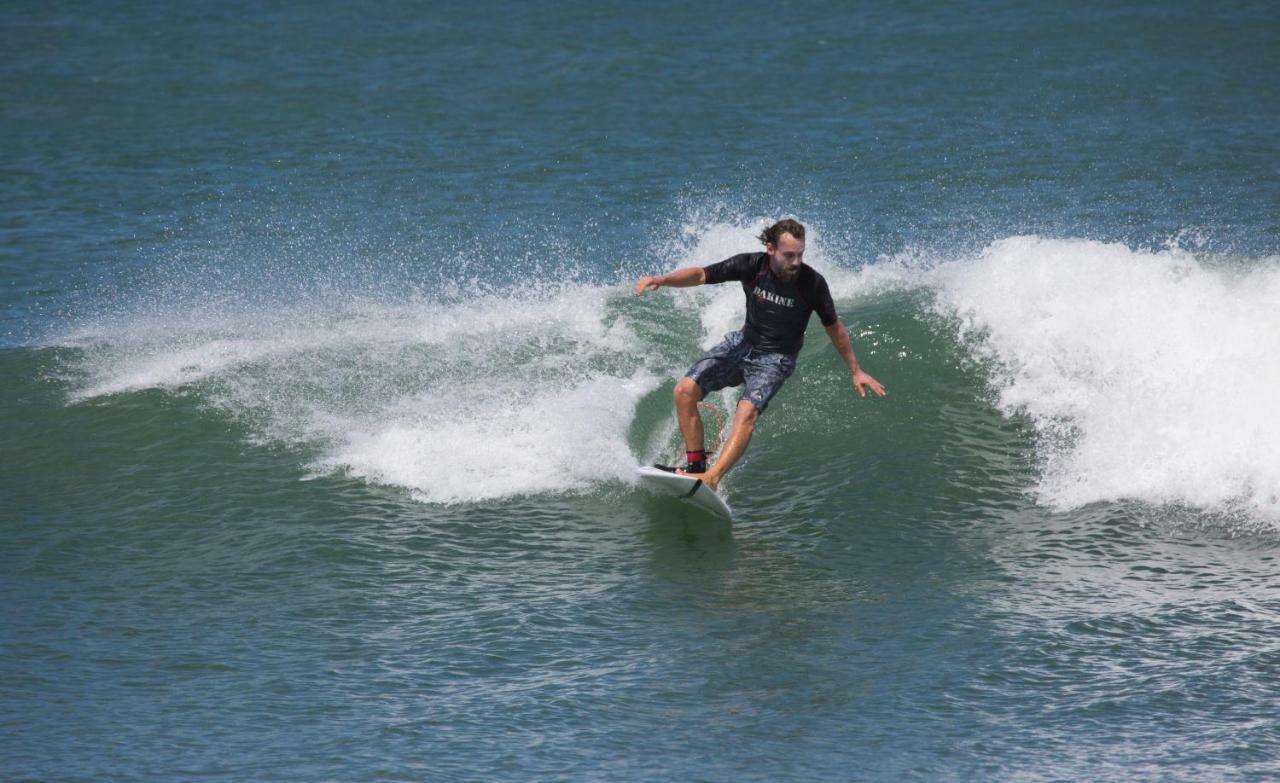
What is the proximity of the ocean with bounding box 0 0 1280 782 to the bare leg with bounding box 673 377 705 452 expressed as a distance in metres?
0.59

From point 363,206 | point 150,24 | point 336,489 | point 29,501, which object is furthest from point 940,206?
point 150,24

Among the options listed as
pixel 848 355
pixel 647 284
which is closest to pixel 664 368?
pixel 848 355

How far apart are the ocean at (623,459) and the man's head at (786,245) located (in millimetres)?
1782

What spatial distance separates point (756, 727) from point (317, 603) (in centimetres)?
291

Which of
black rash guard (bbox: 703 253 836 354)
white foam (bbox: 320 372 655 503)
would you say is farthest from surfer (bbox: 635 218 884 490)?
white foam (bbox: 320 372 655 503)

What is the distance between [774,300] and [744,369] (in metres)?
0.54

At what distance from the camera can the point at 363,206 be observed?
63.8 feet

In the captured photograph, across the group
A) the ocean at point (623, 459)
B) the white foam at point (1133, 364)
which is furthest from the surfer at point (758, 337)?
the white foam at point (1133, 364)

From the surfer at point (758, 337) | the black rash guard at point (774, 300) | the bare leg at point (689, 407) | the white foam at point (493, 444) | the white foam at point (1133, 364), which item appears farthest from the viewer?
the white foam at point (493, 444)

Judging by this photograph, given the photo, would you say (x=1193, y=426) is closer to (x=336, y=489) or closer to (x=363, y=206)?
(x=336, y=489)

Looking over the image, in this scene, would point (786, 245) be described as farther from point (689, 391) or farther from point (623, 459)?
point (623, 459)

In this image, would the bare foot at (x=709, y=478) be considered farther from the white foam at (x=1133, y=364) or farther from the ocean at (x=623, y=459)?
the white foam at (x=1133, y=364)

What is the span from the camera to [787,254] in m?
8.63

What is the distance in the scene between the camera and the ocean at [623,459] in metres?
6.79
